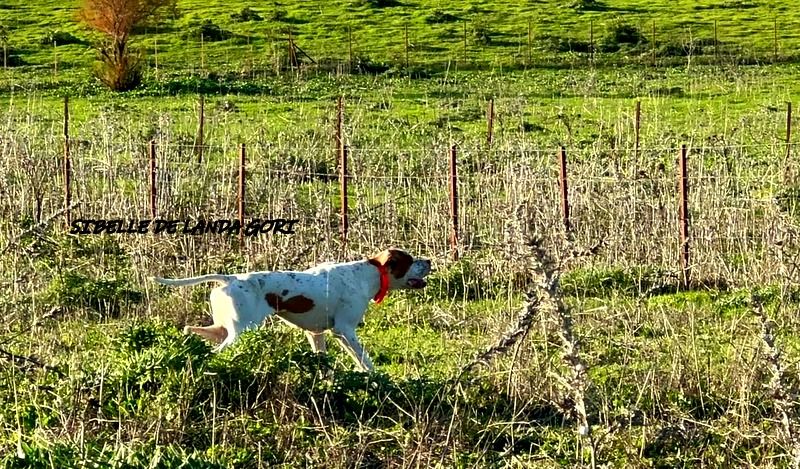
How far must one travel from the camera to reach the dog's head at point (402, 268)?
8391 millimetres

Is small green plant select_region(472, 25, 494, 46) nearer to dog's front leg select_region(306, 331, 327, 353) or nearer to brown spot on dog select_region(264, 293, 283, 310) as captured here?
dog's front leg select_region(306, 331, 327, 353)

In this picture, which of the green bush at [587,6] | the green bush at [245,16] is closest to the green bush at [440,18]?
the green bush at [587,6]

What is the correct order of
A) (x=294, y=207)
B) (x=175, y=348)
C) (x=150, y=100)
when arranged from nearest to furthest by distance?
(x=175, y=348)
(x=294, y=207)
(x=150, y=100)

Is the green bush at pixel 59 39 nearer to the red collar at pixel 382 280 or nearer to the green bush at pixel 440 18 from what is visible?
the green bush at pixel 440 18

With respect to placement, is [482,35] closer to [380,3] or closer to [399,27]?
[399,27]

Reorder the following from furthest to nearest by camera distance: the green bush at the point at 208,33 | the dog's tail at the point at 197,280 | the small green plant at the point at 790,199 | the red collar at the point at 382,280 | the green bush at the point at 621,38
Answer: the green bush at the point at 208,33, the green bush at the point at 621,38, the small green plant at the point at 790,199, the red collar at the point at 382,280, the dog's tail at the point at 197,280

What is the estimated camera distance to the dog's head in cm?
839

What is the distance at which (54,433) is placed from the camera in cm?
502

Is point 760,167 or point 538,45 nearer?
point 760,167

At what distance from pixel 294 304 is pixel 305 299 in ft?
0.26

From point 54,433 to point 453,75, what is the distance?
31153 mm

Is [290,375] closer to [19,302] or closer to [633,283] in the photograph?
[19,302]

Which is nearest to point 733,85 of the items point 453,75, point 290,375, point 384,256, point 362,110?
point 453,75

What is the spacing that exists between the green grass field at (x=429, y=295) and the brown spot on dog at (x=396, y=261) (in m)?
0.56
